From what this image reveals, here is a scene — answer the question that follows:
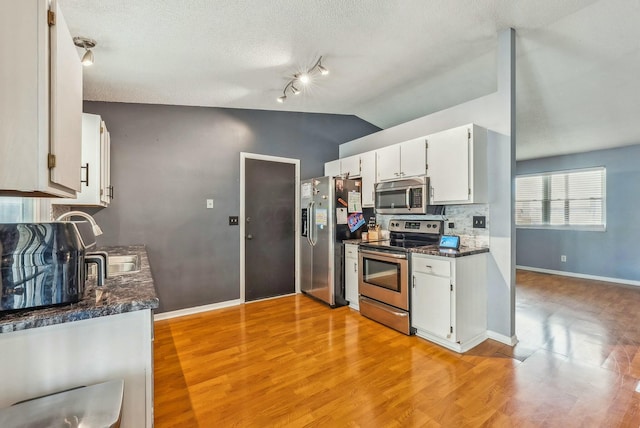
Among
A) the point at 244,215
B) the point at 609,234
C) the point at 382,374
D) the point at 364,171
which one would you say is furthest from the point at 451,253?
the point at 609,234

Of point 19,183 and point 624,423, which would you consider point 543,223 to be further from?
point 19,183

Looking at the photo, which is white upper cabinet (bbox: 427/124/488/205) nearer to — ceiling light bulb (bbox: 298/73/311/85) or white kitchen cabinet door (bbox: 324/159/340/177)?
ceiling light bulb (bbox: 298/73/311/85)

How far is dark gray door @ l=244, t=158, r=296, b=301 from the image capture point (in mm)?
3975

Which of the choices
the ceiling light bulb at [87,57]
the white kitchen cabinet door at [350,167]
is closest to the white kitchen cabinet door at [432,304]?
the white kitchen cabinet door at [350,167]

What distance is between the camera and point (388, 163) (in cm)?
354

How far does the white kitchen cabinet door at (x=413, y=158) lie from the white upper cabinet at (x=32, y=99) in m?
2.89

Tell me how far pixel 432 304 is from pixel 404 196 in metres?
1.18

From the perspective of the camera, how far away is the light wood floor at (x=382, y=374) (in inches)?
69.6

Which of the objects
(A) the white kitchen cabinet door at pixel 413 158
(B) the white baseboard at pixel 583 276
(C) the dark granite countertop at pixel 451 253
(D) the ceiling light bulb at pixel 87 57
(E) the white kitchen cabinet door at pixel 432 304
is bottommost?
(B) the white baseboard at pixel 583 276

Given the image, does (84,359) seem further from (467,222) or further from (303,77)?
(467,222)

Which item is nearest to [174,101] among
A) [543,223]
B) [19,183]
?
[19,183]

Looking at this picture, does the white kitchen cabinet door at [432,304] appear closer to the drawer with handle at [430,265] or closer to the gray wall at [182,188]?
the drawer with handle at [430,265]

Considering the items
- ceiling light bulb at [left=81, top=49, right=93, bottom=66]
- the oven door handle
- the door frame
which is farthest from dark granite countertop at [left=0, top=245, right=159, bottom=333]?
the door frame

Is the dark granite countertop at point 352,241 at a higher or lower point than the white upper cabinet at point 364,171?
lower
